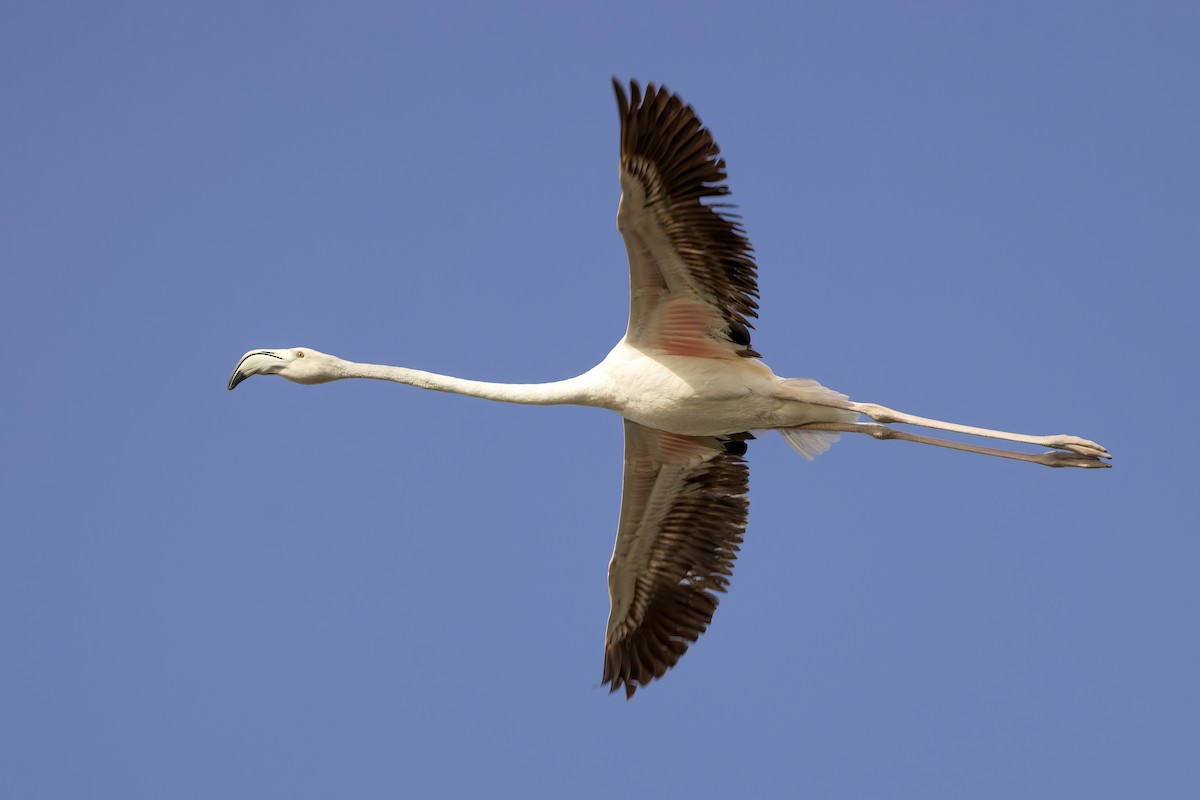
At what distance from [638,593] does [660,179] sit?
4.81 m

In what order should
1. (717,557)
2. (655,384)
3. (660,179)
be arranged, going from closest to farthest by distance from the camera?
1. (660,179)
2. (655,384)
3. (717,557)

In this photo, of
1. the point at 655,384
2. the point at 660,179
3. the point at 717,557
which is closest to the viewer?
the point at 660,179

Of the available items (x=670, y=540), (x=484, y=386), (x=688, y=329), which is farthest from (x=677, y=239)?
(x=670, y=540)

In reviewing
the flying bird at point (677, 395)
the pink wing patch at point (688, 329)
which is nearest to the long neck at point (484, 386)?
the flying bird at point (677, 395)

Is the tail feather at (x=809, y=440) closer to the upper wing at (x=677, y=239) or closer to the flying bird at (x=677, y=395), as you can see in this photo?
the flying bird at (x=677, y=395)

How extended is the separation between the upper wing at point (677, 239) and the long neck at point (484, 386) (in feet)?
2.53

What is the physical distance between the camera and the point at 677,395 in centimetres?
1545

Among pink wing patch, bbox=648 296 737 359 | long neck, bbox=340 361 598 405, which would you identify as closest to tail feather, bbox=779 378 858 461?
pink wing patch, bbox=648 296 737 359

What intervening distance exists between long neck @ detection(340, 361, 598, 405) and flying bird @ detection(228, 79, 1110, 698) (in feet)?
0.04

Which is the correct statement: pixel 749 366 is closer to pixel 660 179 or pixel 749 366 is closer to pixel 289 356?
pixel 660 179

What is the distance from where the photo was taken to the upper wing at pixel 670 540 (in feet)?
55.0

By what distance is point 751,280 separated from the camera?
49.5 ft

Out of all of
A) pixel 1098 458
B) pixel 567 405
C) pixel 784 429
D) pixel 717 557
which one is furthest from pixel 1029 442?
pixel 567 405

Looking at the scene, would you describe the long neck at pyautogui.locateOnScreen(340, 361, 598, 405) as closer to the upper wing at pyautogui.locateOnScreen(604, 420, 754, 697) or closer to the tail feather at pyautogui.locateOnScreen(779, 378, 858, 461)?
the upper wing at pyautogui.locateOnScreen(604, 420, 754, 697)
